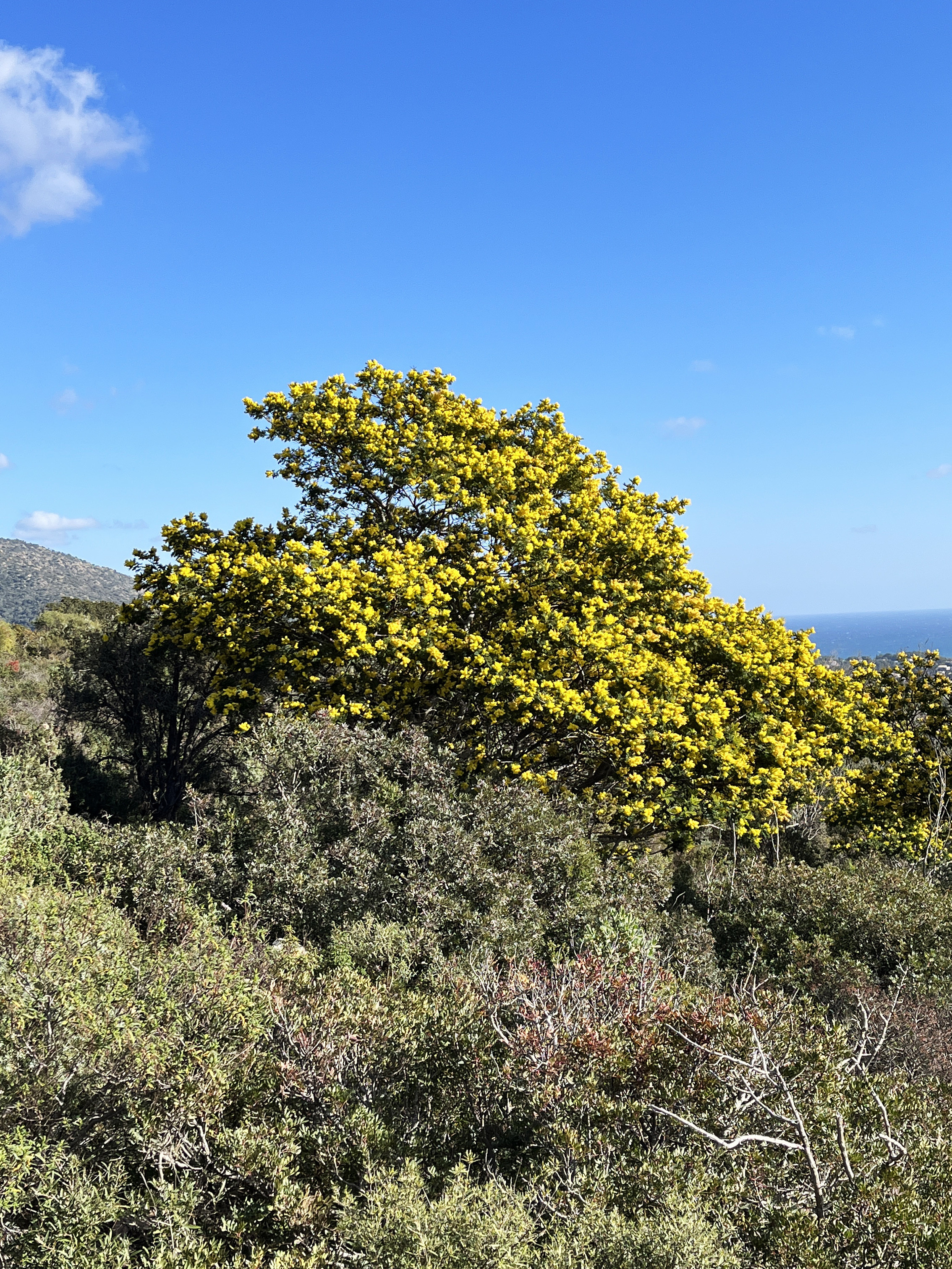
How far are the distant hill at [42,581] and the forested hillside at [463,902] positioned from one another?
69.6 meters

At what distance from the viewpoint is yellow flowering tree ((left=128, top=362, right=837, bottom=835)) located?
36.7 feet

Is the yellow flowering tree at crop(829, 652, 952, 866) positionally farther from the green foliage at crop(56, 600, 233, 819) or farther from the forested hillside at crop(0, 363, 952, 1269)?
the green foliage at crop(56, 600, 233, 819)

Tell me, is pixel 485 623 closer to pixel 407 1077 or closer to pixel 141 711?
pixel 141 711

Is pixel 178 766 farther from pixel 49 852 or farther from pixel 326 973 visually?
pixel 326 973

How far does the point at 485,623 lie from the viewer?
1219cm

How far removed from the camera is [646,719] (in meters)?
11.4

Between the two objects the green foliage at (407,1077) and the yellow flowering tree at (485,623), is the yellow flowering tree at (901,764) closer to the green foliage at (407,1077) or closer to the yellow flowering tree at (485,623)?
the yellow flowering tree at (485,623)

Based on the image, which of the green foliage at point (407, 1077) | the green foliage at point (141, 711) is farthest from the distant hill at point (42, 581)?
the green foliage at point (407, 1077)

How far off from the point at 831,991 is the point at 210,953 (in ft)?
20.9

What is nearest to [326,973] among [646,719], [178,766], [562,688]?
[562,688]

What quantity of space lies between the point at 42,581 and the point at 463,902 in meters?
95.0

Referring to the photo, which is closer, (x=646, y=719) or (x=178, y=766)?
(x=646, y=719)

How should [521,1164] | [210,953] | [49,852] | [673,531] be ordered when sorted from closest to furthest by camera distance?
[521,1164], [210,953], [49,852], [673,531]

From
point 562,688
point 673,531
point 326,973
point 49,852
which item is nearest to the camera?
point 326,973
